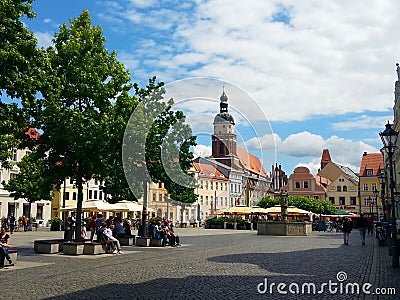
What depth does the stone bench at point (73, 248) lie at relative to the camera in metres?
19.4

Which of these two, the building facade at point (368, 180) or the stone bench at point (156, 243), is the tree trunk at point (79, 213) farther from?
the building facade at point (368, 180)

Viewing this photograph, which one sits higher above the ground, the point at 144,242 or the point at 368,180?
the point at 368,180

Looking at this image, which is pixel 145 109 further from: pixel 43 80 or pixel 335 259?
pixel 335 259

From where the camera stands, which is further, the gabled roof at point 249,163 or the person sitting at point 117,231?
the gabled roof at point 249,163

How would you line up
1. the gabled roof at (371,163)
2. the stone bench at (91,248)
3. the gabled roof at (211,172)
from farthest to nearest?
the gabled roof at (371,163), the gabled roof at (211,172), the stone bench at (91,248)

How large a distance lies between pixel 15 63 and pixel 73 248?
767 cm

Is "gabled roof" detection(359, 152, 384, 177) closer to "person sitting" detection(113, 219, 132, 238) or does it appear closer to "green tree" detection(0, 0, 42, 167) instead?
"person sitting" detection(113, 219, 132, 238)

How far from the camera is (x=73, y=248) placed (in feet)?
63.8

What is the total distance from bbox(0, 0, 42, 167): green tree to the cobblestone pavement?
15.3 ft

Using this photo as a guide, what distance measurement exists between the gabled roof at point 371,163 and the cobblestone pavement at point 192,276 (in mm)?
80837

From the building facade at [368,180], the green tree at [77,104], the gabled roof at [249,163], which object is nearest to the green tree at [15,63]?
the green tree at [77,104]

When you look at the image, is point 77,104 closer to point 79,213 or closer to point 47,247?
point 79,213

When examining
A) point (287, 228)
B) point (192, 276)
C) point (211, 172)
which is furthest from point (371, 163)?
point (192, 276)

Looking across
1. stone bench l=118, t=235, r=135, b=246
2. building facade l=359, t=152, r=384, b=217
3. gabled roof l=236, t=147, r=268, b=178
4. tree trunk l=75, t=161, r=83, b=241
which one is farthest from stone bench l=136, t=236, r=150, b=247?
building facade l=359, t=152, r=384, b=217
